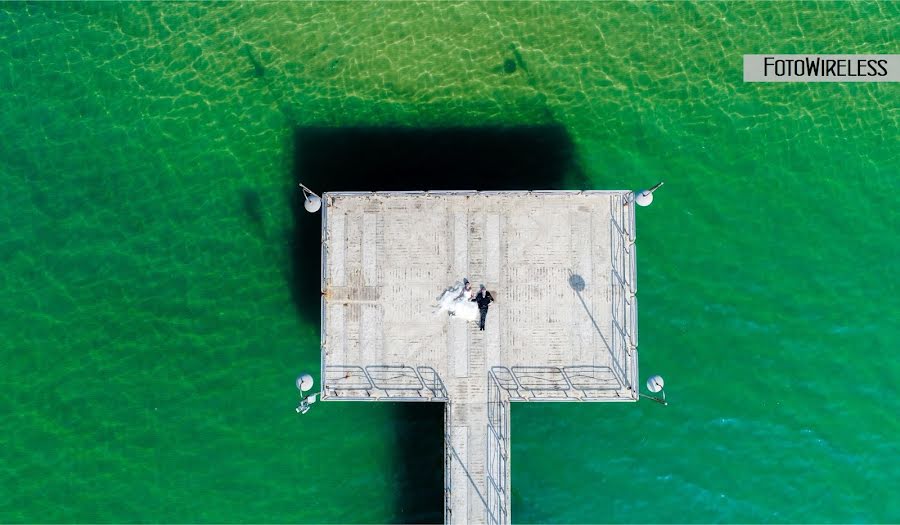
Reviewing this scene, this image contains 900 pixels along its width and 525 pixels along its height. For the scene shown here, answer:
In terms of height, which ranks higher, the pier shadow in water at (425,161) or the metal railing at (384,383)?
the pier shadow in water at (425,161)

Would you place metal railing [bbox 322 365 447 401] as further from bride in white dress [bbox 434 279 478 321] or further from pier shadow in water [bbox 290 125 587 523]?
Answer: pier shadow in water [bbox 290 125 587 523]

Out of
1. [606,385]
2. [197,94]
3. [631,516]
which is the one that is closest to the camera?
[606,385]

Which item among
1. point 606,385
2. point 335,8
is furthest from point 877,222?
point 335,8

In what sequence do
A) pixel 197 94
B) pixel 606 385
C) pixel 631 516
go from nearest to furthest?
pixel 606 385 < pixel 631 516 < pixel 197 94

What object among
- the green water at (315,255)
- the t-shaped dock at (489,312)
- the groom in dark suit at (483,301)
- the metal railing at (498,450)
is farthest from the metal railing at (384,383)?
the green water at (315,255)

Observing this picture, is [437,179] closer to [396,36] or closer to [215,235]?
[396,36]

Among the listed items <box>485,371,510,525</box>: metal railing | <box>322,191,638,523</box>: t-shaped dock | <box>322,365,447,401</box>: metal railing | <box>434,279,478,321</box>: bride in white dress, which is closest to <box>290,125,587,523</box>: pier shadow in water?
<box>322,191,638,523</box>: t-shaped dock

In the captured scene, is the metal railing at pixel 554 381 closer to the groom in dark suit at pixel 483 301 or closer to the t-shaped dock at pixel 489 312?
the t-shaped dock at pixel 489 312
